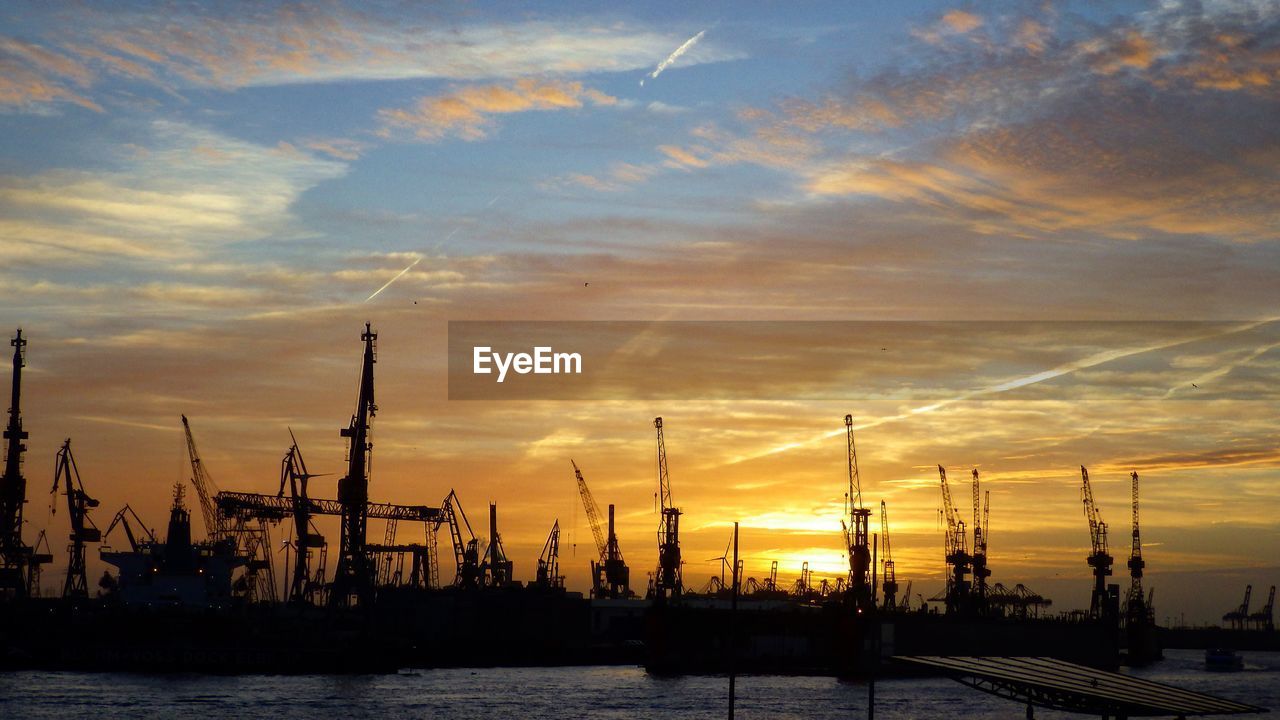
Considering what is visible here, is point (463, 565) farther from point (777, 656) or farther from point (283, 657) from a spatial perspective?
point (283, 657)

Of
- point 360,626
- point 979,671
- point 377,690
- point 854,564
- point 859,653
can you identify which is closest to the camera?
point 979,671

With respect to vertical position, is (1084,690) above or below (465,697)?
above

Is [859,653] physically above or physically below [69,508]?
below

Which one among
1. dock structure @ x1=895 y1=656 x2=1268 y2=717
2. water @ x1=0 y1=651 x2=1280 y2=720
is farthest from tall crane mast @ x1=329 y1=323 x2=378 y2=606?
dock structure @ x1=895 y1=656 x2=1268 y2=717

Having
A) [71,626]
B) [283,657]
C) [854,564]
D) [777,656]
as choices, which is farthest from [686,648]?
[71,626]

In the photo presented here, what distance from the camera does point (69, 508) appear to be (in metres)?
166

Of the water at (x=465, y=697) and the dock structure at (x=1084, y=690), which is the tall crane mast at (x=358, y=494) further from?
the dock structure at (x=1084, y=690)

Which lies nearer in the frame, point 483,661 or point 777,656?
point 483,661

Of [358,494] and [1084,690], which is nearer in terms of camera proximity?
[1084,690]

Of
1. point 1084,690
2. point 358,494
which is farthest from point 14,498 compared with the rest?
point 1084,690

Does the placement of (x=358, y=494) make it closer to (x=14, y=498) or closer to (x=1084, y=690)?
(x=14, y=498)

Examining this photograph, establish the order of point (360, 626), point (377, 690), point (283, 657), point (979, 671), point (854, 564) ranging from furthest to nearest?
1. point (854, 564)
2. point (360, 626)
3. point (283, 657)
4. point (377, 690)
5. point (979, 671)

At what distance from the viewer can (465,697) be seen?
108m

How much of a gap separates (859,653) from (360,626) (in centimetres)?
5827
